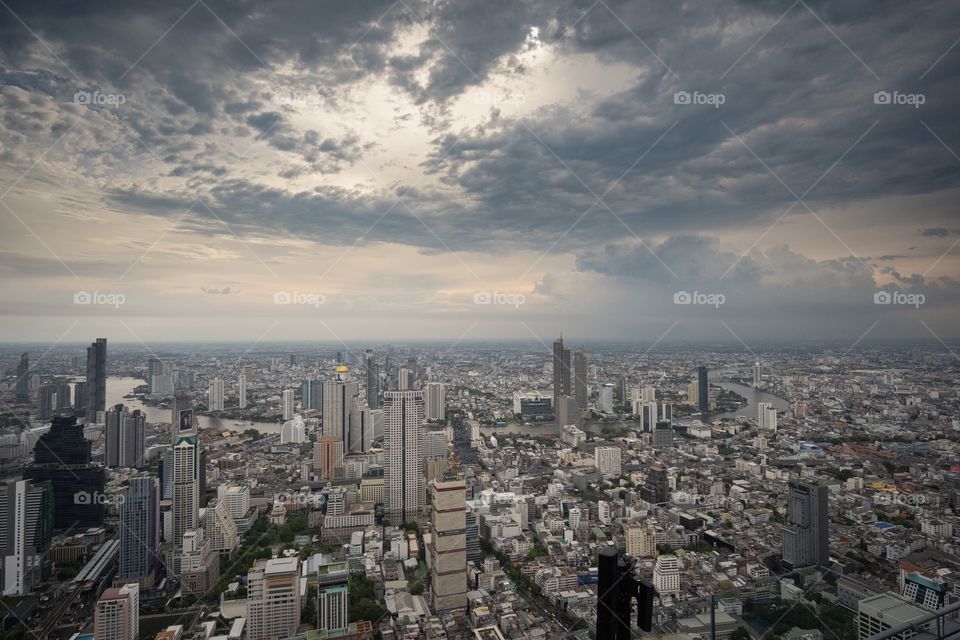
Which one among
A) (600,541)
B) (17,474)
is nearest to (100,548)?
(17,474)

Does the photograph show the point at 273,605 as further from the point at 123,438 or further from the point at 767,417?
the point at 767,417

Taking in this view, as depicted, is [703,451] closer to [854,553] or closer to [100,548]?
[854,553]

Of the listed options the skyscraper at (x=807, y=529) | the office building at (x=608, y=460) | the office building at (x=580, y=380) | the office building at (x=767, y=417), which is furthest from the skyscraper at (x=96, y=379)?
the office building at (x=767, y=417)

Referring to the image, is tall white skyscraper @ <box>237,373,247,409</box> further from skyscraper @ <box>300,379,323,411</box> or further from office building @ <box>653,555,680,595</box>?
office building @ <box>653,555,680,595</box>

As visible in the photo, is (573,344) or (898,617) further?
(573,344)

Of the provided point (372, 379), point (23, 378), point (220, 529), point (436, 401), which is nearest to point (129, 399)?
point (23, 378)

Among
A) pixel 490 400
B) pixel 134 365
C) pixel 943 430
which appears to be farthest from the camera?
pixel 490 400
